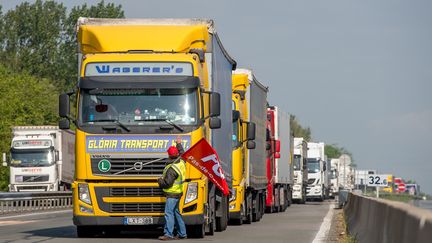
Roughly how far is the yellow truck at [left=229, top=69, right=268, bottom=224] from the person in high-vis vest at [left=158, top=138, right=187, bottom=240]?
752 cm

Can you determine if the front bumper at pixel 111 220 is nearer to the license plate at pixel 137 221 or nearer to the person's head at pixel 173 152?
the license plate at pixel 137 221

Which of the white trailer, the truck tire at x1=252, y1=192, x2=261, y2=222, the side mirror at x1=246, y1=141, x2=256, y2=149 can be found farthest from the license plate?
the white trailer

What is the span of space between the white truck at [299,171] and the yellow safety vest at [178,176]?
38.9 meters

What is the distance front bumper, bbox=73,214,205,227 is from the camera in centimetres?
2145

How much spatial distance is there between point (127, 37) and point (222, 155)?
3.63m

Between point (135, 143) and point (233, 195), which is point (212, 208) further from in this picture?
point (233, 195)

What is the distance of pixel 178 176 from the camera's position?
21031 millimetres

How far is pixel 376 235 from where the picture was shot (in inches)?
600

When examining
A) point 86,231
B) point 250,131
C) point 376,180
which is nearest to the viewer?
point 86,231

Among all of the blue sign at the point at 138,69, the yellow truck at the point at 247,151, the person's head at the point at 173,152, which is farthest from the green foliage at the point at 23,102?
the person's head at the point at 173,152

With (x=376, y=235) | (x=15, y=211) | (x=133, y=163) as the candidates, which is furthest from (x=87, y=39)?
(x=15, y=211)

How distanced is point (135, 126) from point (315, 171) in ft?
165

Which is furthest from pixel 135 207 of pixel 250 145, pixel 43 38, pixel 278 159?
pixel 43 38

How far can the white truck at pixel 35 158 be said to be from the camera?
189ft
